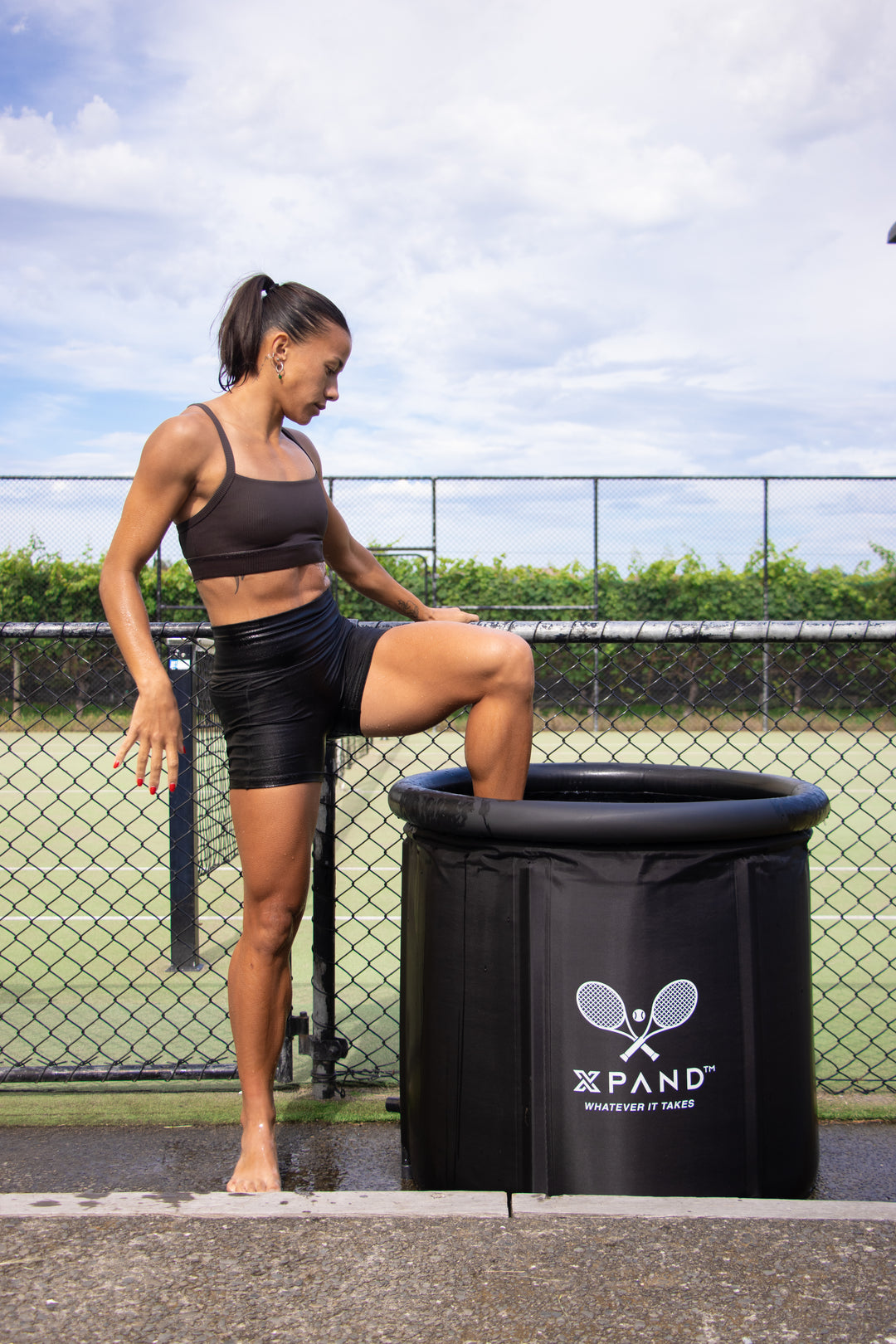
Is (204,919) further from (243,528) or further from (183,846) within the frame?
(243,528)

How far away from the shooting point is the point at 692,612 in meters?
15.7

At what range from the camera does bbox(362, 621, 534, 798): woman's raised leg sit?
2066 mm

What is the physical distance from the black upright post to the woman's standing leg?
2033 millimetres

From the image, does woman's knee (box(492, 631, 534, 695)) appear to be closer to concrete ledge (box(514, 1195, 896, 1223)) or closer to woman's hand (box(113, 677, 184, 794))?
A: woman's hand (box(113, 677, 184, 794))

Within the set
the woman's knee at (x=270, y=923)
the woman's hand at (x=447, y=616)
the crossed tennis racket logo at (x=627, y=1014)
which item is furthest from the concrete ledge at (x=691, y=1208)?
the woman's hand at (x=447, y=616)

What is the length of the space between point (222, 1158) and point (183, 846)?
1.88m

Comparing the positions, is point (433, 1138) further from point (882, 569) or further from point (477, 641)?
point (882, 569)

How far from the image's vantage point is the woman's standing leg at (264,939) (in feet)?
7.11

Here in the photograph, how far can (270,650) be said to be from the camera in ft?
7.00

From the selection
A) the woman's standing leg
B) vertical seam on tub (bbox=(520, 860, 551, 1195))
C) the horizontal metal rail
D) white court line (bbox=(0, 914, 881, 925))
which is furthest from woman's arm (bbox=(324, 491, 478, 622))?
white court line (bbox=(0, 914, 881, 925))

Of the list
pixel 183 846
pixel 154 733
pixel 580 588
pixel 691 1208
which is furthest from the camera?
pixel 580 588

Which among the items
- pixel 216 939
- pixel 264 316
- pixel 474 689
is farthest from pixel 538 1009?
pixel 216 939

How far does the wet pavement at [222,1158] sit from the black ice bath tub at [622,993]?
1.68 ft

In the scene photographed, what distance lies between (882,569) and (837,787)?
629 cm
